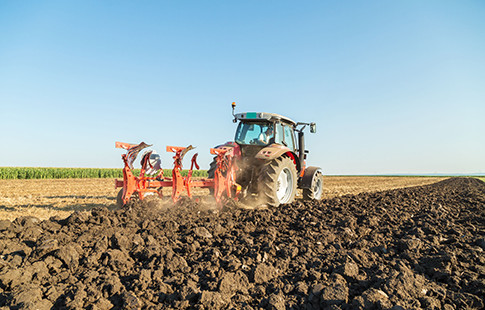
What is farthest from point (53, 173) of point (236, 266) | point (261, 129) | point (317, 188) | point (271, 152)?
point (236, 266)

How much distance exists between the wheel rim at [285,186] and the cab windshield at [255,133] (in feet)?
2.68

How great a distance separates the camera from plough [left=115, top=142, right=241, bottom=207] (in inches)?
234

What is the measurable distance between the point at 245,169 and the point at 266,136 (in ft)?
3.32

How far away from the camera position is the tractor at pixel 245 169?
6098mm

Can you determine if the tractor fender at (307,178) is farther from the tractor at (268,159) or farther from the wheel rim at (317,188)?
the wheel rim at (317,188)

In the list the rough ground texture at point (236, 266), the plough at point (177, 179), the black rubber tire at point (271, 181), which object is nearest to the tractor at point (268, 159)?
the black rubber tire at point (271, 181)

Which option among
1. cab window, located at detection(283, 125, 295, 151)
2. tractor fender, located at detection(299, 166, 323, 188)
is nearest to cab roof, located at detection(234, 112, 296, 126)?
cab window, located at detection(283, 125, 295, 151)

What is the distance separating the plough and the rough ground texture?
1.34m

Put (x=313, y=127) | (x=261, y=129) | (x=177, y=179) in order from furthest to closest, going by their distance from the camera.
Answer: (x=313, y=127) < (x=261, y=129) < (x=177, y=179)

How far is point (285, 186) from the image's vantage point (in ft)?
24.6

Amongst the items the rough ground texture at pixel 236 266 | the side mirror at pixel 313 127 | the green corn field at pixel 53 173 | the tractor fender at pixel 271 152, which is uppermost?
the side mirror at pixel 313 127

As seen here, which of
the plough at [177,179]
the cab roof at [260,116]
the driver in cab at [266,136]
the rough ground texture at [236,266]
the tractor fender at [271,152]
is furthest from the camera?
the driver in cab at [266,136]

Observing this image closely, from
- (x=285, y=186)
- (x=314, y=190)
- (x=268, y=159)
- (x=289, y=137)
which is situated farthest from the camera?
(x=314, y=190)

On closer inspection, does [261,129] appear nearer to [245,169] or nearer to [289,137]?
[289,137]
